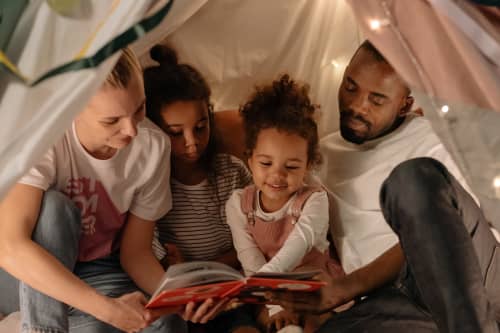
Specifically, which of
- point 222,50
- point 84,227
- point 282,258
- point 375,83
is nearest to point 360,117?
point 375,83

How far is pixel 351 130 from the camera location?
128 centimetres

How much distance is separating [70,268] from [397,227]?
1.73ft

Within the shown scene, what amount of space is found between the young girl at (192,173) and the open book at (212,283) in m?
0.21

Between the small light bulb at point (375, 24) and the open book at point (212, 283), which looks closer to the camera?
the small light bulb at point (375, 24)

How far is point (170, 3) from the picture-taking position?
0.76m

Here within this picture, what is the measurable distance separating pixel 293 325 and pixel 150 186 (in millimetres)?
367

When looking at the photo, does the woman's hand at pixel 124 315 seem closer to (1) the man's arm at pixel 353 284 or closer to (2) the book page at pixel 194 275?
(2) the book page at pixel 194 275

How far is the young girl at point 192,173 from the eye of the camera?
119 centimetres

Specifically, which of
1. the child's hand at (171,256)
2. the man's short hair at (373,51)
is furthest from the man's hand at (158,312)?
the man's short hair at (373,51)

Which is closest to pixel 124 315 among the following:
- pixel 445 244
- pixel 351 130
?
pixel 445 244

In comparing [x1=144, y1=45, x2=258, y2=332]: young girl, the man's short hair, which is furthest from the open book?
the man's short hair

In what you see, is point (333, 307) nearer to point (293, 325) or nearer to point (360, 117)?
point (293, 325)

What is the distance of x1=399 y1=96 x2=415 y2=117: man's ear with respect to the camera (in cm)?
123

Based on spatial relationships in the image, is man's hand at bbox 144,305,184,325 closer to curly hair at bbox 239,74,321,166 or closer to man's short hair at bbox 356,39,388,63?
curly hair at bbox 239,74,321,166
